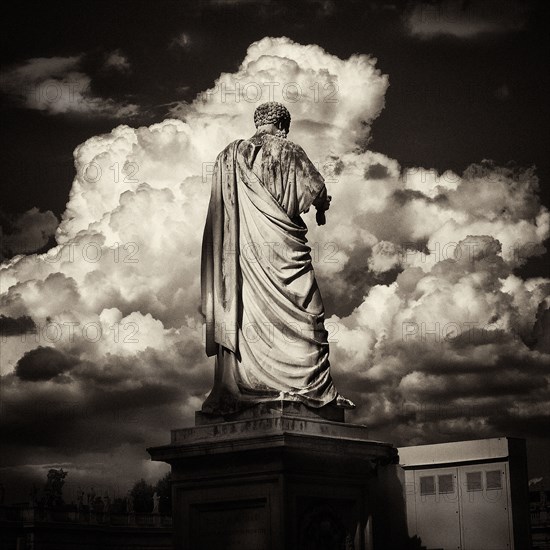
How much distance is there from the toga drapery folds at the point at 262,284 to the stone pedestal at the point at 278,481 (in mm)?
365

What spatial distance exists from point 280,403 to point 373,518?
2.27m

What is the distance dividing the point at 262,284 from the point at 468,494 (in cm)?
373

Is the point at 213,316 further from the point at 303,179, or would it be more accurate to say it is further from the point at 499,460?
the point at 499,460

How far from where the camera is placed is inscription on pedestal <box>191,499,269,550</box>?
46.8 feet

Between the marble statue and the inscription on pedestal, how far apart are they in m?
1.22

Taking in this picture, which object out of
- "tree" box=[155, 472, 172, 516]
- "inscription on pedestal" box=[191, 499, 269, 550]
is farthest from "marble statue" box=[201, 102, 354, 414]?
"tree" box=[155, 472, 172, 516]

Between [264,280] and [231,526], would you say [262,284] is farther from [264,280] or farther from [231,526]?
[231,526]

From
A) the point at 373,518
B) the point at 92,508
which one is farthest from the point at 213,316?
the point at 92,508

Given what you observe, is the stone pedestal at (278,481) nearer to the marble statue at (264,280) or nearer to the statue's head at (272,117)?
the marble statue at (264,280)

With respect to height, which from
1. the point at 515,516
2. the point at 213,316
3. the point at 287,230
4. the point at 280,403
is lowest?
the point at 515,516

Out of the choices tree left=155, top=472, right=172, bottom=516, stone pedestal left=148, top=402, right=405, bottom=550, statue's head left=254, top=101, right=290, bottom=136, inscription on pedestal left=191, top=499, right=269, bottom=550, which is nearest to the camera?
stone pedestal left=148, top=402, right=405, bottom=550

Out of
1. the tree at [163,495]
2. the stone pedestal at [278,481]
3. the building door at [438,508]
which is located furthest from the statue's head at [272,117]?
the tree at [163,495]

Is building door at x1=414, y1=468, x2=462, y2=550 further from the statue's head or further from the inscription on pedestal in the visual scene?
the statue's head

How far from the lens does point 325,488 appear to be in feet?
48.2
